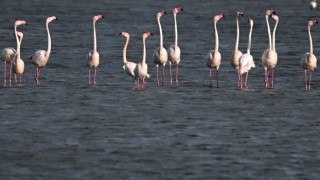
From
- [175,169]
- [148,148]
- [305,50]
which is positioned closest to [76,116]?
[148,148]

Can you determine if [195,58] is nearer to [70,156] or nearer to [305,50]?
[305,50]

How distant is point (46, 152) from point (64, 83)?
839cm

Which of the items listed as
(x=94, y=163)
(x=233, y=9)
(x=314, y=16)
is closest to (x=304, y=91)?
(x=94, y=163)

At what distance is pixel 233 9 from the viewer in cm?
5272

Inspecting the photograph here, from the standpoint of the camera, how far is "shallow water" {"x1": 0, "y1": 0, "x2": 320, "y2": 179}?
17562 millimetres

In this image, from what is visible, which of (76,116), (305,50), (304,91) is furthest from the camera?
(305,50)

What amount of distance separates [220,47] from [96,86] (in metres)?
9.86

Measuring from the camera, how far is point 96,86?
86.2ft

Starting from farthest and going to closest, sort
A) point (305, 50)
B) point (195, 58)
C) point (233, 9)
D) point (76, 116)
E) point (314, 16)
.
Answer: point (233, 9) < point (314, 16) < point (305, 50) < point (195, 58) < point (76, 116)

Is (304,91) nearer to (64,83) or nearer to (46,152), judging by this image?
(64,83)

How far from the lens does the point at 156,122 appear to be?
2142cm

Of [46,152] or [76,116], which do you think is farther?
[76,116]

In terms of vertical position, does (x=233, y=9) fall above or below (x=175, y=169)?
above

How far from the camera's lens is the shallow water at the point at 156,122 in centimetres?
1756
